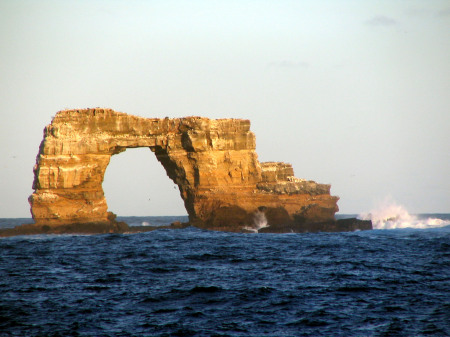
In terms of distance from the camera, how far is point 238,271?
102 feet

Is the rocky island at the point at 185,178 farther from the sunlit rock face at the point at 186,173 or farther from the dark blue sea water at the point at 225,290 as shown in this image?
the dark blue sea water at the point at 225,290

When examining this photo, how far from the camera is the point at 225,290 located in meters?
25.9

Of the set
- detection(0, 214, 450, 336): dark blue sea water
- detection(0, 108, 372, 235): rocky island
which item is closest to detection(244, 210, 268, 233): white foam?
detection(0, 108, 372, 235): rocky island

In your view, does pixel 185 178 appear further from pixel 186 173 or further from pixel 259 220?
pixel 259 220

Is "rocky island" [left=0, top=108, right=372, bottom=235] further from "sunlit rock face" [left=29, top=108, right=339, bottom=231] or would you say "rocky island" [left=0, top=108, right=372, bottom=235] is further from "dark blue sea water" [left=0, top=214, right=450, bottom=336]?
"dark blue sea water" [left=0, top=214, right=450, bottom=336]

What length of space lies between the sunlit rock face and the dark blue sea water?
44.4 ft

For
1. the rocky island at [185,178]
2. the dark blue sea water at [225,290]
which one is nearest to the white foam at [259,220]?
the rocky island at [185,178]

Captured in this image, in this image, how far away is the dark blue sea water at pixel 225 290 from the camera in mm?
20188

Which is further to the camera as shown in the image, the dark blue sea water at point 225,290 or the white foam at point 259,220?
the white foam at point 259,220

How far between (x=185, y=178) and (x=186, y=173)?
764 mm

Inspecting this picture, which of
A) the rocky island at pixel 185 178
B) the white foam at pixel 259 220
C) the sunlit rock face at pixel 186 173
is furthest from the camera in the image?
the white foam at pixel 259 220

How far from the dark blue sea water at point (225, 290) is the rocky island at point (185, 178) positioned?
42.8ft

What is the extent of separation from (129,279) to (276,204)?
3350cm

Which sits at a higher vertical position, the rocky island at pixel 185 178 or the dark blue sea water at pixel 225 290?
the rocky island at pixel 185 178
